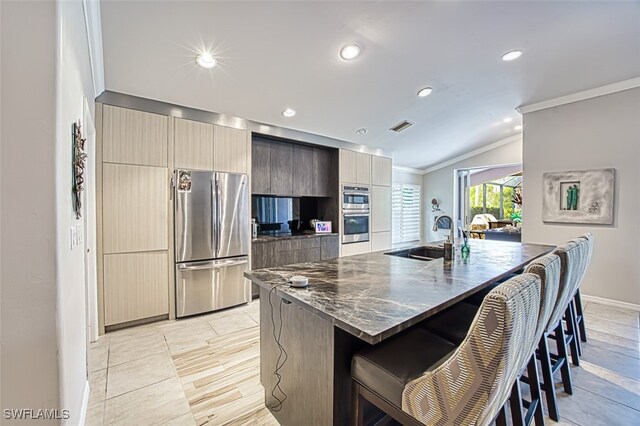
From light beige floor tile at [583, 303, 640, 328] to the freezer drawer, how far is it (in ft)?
13.7

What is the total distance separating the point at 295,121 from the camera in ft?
12.8

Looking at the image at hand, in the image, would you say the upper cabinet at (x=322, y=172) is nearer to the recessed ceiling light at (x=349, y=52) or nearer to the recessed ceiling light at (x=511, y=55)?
the recessed ceiling light at (x=349, y=52)

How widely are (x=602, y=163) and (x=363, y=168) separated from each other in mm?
3402

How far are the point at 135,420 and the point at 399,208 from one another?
256 inches

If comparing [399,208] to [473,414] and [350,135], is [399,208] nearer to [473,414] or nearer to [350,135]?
[350,135]

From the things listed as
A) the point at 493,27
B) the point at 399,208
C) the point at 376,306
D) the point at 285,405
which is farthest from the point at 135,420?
the point at 399,208

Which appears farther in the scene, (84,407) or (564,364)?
(564,364)

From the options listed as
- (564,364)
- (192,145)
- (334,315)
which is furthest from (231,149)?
(564,364)

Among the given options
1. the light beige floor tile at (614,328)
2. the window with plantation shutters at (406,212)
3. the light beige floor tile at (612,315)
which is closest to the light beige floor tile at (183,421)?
the light beige floor tile at (614,328)

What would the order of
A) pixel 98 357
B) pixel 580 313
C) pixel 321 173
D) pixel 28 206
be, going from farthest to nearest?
pixel 321 173 < pixel 580 313 < pixel 98 357 < pixel 28 206

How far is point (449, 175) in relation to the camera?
23.7 ft

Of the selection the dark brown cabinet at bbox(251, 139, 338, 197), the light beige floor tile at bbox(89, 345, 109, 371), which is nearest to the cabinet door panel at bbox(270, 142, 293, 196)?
the dark brown cabinet at bbox(251, 139, 338, 197)

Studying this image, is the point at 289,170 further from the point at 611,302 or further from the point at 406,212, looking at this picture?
the point at 611,302

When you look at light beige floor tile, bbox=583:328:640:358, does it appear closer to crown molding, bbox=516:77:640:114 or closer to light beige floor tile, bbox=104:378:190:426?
crown molding, bbox=516:77:640:114
